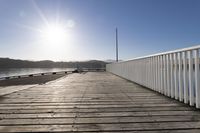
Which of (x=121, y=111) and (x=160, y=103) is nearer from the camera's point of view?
(x=121, y=111)

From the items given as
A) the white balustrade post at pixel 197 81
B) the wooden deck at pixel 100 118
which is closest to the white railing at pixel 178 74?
the white balustrade post at pixel 197 81

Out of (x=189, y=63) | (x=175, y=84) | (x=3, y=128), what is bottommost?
(x=3, y=128)

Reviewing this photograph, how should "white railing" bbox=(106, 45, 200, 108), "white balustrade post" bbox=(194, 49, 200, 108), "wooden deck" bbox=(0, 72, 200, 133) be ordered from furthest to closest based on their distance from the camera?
"white railing" bbox=(106, 45, 200, 108) < "white balustrade post" bbox=(194, 49, 200, 108) < "wooden deck" bbox=(0, 72, 200, 133)

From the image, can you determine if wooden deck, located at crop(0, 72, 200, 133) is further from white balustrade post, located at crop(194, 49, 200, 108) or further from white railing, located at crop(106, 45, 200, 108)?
white railing, located at crop(106, 45, 200, 108)

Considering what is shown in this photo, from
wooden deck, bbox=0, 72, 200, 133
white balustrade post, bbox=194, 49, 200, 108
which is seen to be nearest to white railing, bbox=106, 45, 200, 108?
white balustrade post, bbox=194, 49, 200, 108

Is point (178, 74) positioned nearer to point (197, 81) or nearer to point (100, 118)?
point (197, 81)

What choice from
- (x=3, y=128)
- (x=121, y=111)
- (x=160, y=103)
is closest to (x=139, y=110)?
(x=121, y=111)

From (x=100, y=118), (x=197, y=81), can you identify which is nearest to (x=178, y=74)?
(x=197, y=81)

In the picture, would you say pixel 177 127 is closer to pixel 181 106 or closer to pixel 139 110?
pixel 139 110

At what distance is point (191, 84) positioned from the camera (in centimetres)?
356

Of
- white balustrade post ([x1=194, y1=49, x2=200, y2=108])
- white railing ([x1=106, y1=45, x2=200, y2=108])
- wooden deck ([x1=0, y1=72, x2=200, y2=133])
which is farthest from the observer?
white railing ([x1=106, y1=45, x2=200, y2=108])

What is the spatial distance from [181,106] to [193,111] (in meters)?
0.38

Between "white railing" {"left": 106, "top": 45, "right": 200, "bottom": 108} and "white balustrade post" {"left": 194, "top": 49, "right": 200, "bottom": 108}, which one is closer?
"white balustrade post" {"left": 194, "top": 49, "right": 200, "bottom": 108}

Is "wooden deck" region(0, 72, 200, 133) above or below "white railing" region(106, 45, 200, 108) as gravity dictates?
below
